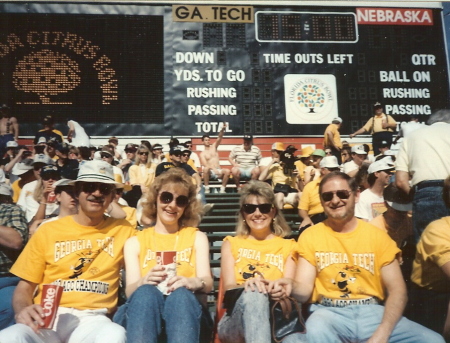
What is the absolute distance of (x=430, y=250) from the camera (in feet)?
7.91

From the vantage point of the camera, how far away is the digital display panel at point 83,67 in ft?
29.5

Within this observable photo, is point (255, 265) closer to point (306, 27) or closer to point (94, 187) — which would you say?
point (94, 187)

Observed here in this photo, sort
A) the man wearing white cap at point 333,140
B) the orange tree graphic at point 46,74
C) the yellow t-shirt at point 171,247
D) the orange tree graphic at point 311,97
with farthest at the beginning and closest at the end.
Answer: the orange tree graphic at point 311,97 < the man wearing white cap at point 333,140 < the orange tree graphic at point 46,74 < the yellow t-shirt at point 171,247

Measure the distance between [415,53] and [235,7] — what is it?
401 cm

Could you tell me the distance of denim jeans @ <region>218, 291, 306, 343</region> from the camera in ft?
6.94

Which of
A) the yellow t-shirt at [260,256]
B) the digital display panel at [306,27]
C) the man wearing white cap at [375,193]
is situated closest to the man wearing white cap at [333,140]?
the digital display panel at [306,27]

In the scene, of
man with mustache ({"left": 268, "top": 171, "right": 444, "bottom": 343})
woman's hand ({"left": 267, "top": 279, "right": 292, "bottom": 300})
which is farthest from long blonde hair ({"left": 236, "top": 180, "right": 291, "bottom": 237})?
woman's hand ({"left": 267, "top": 279, "right": 292, "bottom": 300})

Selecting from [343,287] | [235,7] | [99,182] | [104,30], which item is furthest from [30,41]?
[343,287]

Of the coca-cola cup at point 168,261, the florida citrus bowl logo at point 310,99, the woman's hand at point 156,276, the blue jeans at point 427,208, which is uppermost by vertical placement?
the florida citrus bowl logo at point 310,99

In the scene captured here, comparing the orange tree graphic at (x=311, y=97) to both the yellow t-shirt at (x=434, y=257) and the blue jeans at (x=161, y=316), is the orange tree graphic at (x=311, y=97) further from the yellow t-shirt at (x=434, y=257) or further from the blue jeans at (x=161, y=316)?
the blue jeans at (x=161, y=316)

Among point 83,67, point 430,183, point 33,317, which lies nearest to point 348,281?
point 430,183

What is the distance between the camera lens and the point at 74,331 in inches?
90.1

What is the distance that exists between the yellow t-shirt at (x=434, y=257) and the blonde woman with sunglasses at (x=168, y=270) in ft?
3.84

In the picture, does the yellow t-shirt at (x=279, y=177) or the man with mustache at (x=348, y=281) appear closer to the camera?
the man with mustache at (x=348, y=281)
